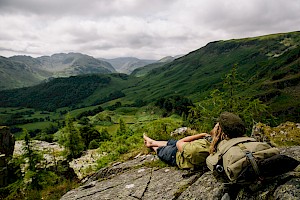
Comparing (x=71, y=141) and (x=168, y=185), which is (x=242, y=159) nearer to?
(x=168, y=185)

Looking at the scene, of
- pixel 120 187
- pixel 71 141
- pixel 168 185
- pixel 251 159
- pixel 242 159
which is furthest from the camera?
pixel 71 141

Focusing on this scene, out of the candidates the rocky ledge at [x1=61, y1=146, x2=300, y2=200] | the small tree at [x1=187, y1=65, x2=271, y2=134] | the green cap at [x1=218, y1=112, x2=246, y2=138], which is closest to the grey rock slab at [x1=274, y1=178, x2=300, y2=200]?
the rocky ledge at [x1=61, y1=146, x2=300, y2=200]

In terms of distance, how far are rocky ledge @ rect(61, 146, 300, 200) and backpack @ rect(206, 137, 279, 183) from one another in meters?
0.36

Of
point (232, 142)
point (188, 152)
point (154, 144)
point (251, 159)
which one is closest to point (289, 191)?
point (251, 159)

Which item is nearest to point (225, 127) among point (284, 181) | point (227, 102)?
point (284, 181)

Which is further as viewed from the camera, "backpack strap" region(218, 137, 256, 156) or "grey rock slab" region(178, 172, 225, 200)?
"grey rock slab" region(178, 172, 225, 200)

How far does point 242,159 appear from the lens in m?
5.80

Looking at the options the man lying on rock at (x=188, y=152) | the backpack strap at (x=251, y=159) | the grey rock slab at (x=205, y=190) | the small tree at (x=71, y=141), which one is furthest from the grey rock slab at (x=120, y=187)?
the small tree at (x=71, y=141)

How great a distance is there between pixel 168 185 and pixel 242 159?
345 centimetres

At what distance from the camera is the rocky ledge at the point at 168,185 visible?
5.58m

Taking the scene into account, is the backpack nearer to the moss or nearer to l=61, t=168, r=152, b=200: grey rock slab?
l=61, t=168, r=152, b=200: grey rock slab

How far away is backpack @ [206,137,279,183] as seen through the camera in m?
5.64

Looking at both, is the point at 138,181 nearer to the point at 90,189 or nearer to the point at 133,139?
the point at 90,189

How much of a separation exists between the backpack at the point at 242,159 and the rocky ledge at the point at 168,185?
361mm
